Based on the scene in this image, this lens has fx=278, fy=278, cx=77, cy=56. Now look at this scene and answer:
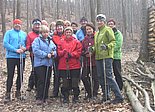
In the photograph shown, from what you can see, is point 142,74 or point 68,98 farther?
point 142,74

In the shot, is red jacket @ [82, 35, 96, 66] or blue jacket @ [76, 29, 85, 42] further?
blue jacket @ [76, 29, 85, 42]

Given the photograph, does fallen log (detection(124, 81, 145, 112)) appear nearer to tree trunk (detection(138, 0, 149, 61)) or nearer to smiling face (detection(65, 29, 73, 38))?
smiling face (detection(65, 29, 73, 38))

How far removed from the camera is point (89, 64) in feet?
24.6

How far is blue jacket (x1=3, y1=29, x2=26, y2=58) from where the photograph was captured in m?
7.30

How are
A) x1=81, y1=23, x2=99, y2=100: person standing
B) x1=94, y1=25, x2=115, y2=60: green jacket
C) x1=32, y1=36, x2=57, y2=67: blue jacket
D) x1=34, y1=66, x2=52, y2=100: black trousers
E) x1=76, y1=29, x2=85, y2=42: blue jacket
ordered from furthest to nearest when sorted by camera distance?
x1=76, y1=29, x2=85, y2=42: blue jacket → x1=81, y1=23, x2=99, y2=100: person standing → x1=34, y1=66, x2=52, y2=100: black trousers → x1=32, y1=36, x2=57, y2=67: blue jacket → x1=94, y1=25, x2=115, y2=60: green jacket

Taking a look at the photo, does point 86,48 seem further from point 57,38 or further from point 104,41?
point 57,38

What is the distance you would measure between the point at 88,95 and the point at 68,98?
22.0 inches

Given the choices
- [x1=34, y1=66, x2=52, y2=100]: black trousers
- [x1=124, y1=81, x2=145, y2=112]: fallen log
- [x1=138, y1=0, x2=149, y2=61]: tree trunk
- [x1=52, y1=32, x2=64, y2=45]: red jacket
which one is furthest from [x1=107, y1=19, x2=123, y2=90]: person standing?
[x1=138, y1=0, x2=149, y2=61]: tree trunk

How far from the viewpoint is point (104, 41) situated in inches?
269

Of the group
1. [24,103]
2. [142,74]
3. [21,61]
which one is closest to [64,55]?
[21,61]

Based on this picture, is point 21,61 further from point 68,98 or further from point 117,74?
point 117,74

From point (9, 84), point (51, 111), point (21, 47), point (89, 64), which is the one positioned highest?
point (21, 47)

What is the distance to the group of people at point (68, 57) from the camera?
688cm

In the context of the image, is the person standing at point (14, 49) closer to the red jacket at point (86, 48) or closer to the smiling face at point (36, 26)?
the smiling face at point (36, 26)
